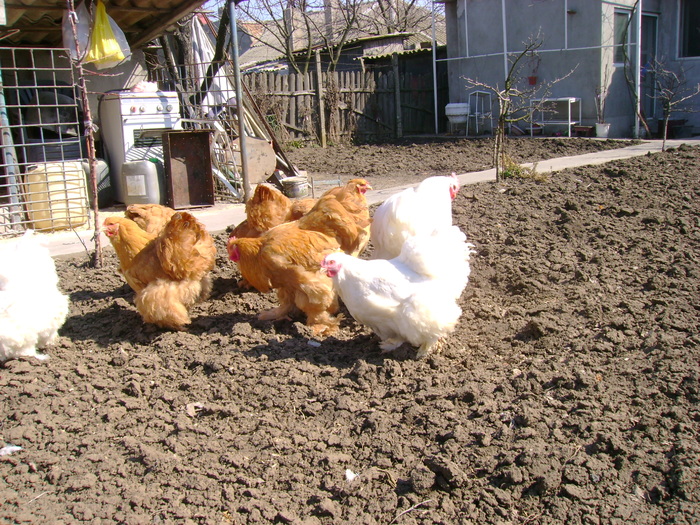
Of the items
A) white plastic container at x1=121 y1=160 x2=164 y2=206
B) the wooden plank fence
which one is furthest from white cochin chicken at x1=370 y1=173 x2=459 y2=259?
the wooden plank fence

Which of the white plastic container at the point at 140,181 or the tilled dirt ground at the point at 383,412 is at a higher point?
the white plastic container at the point at 140,181

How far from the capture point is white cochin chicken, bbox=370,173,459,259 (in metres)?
5.39

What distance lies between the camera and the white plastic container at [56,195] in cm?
844

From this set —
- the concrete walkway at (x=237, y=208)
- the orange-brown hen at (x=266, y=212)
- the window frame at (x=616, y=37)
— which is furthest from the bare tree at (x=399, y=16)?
the orange-brown hen at (x=266, y=212)

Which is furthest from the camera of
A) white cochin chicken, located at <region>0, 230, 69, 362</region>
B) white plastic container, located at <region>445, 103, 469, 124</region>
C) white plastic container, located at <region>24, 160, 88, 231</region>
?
white plastic container, located at <region>445, 103, 469, 124</region>

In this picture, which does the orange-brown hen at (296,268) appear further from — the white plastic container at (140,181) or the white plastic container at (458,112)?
the white plastic container at (458,112)

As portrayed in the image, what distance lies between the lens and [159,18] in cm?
1024

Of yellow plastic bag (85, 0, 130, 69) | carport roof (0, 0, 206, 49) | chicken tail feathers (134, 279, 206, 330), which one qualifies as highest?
carport roof (0, 0, 206, 49)

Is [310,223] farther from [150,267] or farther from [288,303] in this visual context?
[150,267]

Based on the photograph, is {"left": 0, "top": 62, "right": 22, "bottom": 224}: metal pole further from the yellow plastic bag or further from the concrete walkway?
the yellow plastic bag

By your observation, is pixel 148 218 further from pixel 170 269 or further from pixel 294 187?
pixel 294 187

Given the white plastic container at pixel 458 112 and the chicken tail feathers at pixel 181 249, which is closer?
the chicken tail feathers at pixel 181 249

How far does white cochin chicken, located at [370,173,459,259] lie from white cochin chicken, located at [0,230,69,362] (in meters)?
2.78

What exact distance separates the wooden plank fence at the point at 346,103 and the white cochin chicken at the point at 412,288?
14.5 m
